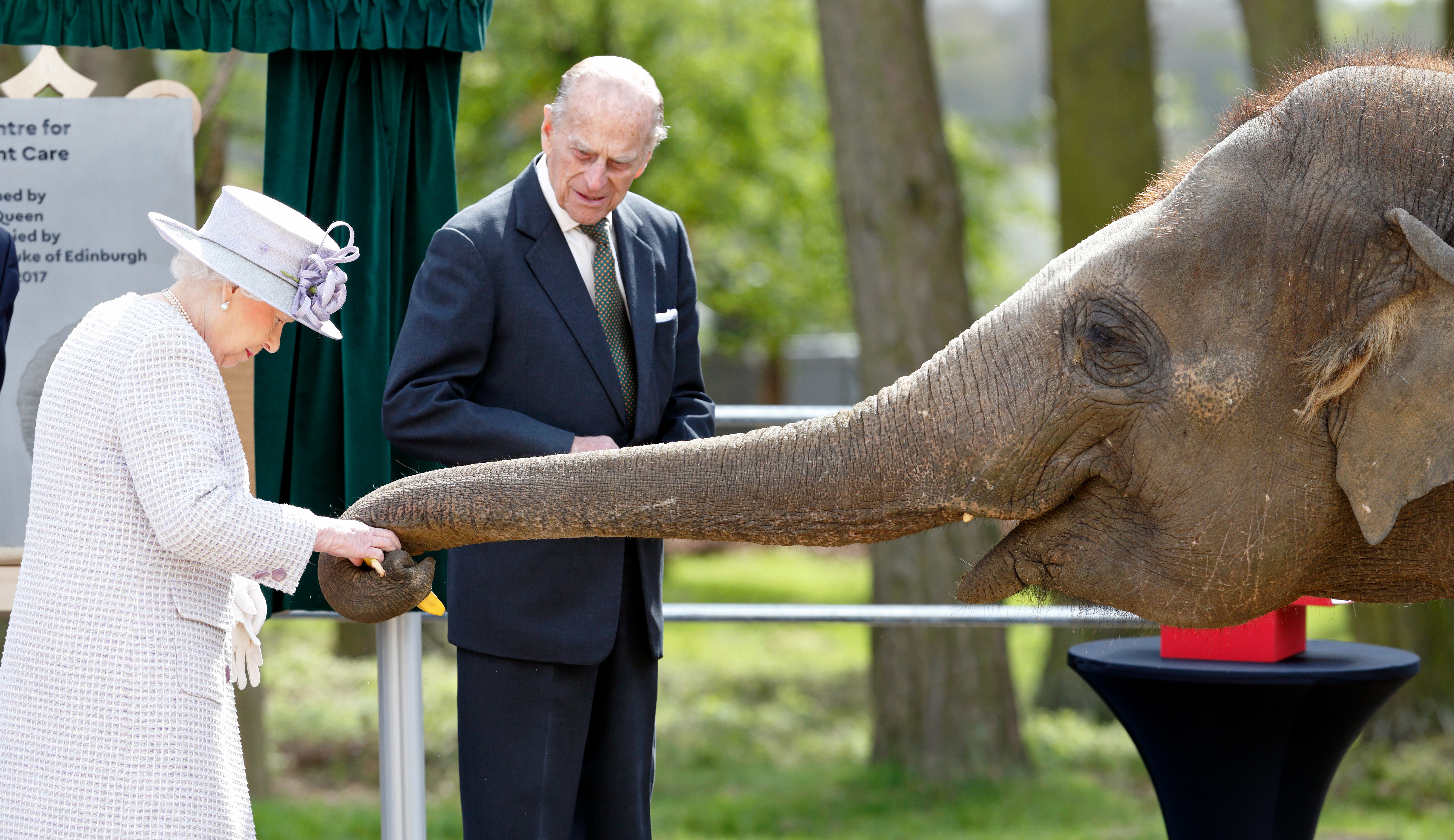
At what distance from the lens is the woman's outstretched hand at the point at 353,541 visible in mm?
2764

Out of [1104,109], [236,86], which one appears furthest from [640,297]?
[236,86]

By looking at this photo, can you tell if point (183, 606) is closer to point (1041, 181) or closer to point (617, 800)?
point (617, 800)

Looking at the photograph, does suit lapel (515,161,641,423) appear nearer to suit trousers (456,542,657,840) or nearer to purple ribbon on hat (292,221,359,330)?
suit trousers (456,542,657,840)

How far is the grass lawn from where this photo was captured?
6.66 m

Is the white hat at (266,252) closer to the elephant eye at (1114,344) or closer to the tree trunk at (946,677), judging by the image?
the elephant eye at (1114,344)

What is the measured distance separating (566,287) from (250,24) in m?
1.54

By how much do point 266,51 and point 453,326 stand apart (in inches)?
57.8

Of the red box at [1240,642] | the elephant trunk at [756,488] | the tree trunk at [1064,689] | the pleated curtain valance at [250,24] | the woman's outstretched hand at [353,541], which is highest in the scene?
the pleated curtain valance at [250,24]

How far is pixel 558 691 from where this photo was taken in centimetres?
334

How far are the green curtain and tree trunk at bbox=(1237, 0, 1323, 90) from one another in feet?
17.2

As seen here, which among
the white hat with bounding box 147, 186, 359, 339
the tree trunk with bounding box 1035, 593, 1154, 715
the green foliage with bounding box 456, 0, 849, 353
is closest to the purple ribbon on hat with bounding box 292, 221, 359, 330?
the white hat with bounding box 147, 186, 359, 339

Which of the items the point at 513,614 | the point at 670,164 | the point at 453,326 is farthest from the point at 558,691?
the point at 670,164

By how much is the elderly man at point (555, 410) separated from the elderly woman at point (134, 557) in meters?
0.54

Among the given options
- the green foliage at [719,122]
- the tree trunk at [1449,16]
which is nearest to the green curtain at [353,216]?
the tree trunk at [1449,16]
